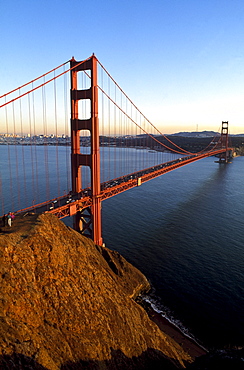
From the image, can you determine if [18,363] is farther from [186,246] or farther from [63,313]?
[186,246]

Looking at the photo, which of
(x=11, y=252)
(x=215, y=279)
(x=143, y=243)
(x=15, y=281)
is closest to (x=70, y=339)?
(x=15, y=281)

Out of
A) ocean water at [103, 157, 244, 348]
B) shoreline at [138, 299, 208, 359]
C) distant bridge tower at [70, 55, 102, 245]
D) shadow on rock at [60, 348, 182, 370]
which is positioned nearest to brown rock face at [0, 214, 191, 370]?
shadow on rock at [60, 348, 182, 370]

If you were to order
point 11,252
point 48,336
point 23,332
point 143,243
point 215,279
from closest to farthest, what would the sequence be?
point 23,332, point 48,336, point 11,252, point 215,279, point 143,243

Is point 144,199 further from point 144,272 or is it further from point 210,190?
point 144,272

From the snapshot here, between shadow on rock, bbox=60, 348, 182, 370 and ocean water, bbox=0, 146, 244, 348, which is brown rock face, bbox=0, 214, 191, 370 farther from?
ocean water, bbox=0, 146, 244, 348

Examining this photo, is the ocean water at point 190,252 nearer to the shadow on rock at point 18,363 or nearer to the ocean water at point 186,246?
the ocean water at point 186,246

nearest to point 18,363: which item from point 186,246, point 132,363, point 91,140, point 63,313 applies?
point 63,313
